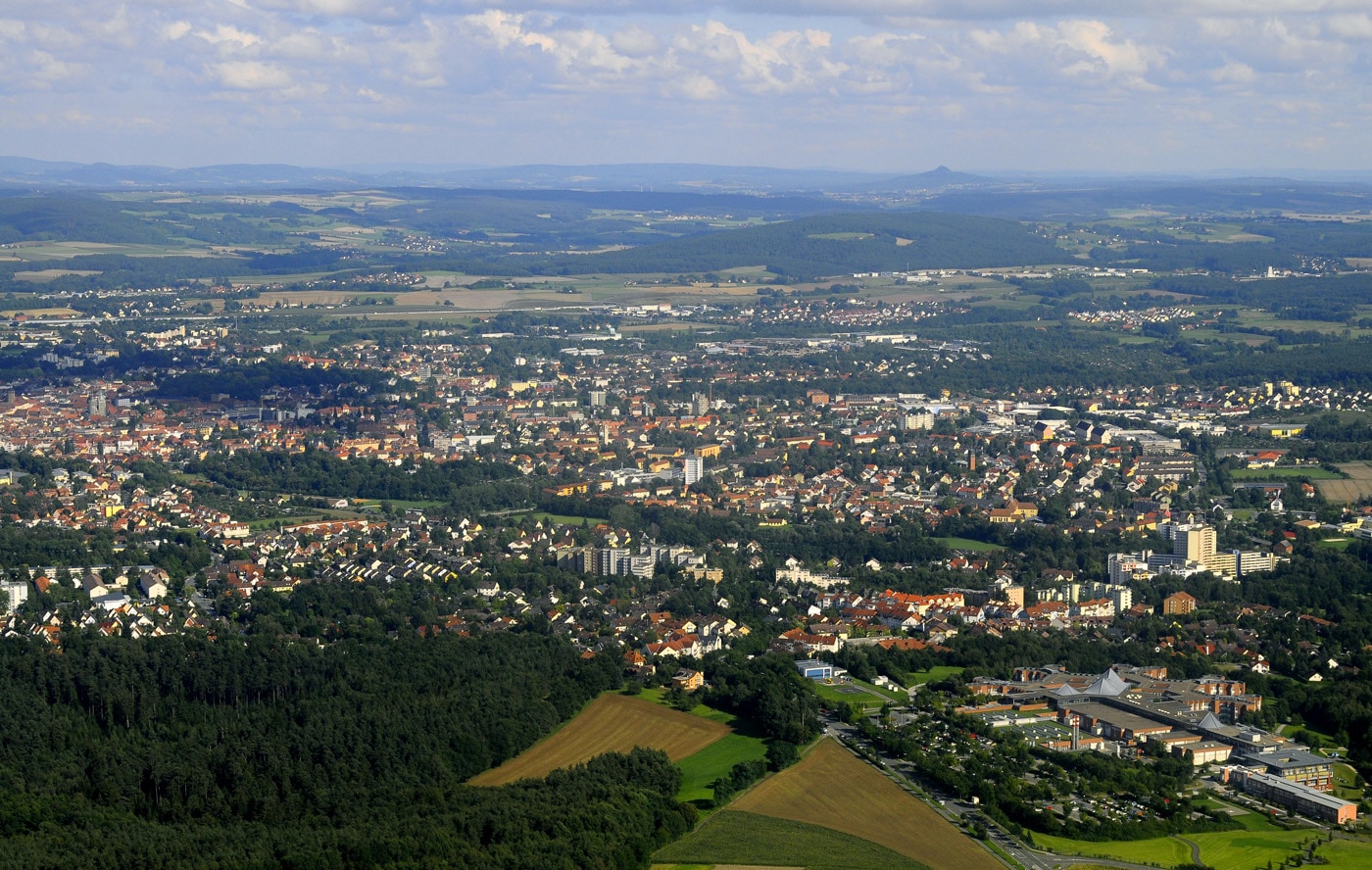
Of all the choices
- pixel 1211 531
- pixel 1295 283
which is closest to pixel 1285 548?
pixel 1211 531

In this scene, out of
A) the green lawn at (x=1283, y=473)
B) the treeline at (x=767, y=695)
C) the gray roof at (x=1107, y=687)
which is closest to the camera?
the treeline at (x=767, y=695)

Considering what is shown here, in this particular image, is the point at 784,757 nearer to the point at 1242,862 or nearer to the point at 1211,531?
the point at 1242,862

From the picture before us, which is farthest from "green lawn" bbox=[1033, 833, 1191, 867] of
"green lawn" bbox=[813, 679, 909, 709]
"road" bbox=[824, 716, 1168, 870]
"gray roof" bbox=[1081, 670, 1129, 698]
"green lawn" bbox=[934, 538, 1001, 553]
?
"green lawn" bbox=[934, 538, 1001, 553]

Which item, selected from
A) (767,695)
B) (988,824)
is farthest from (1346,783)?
(767,695)

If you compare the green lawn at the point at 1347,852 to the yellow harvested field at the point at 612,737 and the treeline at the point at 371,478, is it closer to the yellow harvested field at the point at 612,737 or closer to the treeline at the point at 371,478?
the yellow harvested field at the point at 612,737

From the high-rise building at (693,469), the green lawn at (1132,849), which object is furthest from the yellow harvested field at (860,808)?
the high-rise building at (693,469)
